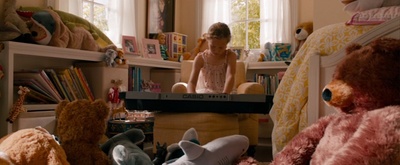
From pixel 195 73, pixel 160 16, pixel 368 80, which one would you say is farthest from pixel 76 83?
pixel 368 80

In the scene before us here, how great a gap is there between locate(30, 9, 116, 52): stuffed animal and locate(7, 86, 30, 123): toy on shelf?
1.01 ft

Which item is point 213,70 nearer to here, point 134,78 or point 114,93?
point 114,93

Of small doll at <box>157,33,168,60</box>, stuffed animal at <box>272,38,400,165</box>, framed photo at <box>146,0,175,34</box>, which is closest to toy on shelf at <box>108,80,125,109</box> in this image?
small doll at <box>157,33,168,60</box>

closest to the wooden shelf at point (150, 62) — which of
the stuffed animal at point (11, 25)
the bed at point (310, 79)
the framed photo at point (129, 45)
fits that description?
the framed photo at point (129, 45)

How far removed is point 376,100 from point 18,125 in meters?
1.92

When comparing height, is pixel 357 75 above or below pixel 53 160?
above

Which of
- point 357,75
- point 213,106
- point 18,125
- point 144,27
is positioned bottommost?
point 18,125

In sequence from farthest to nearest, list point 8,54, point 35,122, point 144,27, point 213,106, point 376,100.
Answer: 1. point 144,27
2. point 35,122
3. point 8,54
4. point 213,106
5. point 376,100

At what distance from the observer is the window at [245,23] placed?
3938 millimetres

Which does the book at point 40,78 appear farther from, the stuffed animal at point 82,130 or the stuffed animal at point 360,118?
the stuffed animal at point 360,118

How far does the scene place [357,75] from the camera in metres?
0.98

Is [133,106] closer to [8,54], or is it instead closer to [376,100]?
[8,54]

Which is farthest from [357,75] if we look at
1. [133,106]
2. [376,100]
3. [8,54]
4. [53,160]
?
[8,54]

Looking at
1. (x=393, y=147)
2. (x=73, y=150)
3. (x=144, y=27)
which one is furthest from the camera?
(x=144, y=27)
